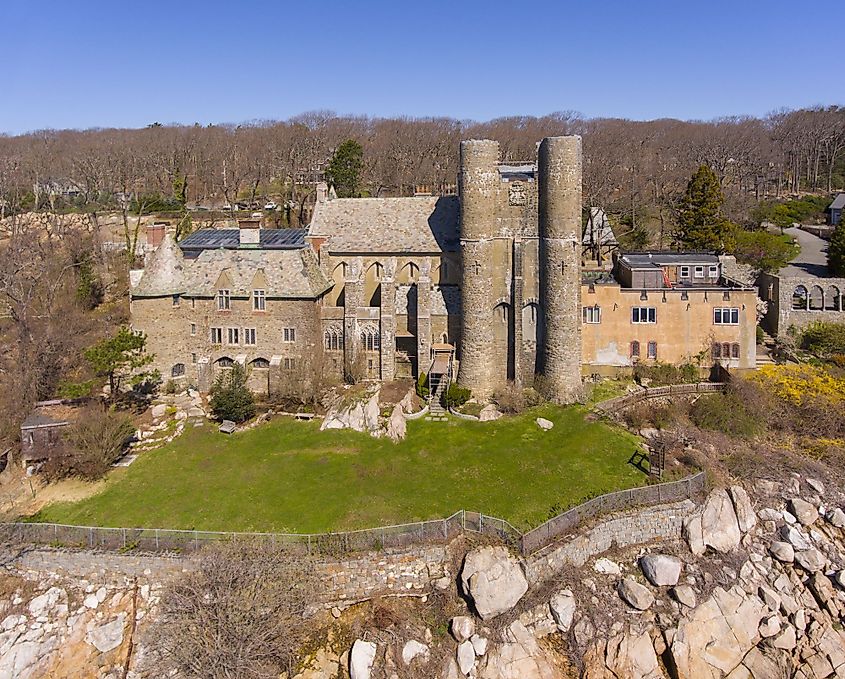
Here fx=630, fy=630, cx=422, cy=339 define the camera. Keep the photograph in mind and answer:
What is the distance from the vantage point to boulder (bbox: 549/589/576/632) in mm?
21730

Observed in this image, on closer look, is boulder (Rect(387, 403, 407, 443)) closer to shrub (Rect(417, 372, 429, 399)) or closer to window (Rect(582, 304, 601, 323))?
shrub (Rect(417, 372, 429, 399))

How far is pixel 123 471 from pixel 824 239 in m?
67.3

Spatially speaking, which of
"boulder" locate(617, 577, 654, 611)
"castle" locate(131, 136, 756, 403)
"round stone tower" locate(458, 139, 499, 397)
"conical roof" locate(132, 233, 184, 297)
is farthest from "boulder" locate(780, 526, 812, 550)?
"conical roof" locate(132, 233, 184, 297)

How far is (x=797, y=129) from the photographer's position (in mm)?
94938

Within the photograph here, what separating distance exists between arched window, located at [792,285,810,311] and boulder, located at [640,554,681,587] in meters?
26.2

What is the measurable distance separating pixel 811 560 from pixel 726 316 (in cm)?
1592

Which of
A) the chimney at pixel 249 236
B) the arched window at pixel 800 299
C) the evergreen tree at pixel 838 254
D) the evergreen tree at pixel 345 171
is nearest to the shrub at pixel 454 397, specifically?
the chimney at pixel 249 236

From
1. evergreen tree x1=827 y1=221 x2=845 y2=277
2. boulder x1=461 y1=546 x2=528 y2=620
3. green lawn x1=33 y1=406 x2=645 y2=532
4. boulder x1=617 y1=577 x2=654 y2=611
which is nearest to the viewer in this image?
boulder x1=461 y1=546 x2=528 y2=620

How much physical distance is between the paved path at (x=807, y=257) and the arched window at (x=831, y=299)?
14.6 feet

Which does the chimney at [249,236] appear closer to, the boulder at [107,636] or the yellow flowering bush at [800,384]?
the boulder at [107,636]

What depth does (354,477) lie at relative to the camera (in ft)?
90.6

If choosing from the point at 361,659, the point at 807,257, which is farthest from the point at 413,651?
the point at 807,257

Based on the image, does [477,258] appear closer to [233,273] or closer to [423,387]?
[423,387]

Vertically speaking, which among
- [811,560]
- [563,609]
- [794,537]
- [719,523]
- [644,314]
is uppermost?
A: [644,314]
